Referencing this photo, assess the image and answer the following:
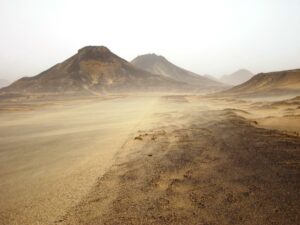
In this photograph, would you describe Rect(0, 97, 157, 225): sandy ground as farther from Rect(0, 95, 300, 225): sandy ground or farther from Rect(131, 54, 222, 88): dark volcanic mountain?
Rect(131, 54, 222, 88): dark volcanic mountain

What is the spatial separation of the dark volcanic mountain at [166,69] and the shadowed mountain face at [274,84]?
88.3 m

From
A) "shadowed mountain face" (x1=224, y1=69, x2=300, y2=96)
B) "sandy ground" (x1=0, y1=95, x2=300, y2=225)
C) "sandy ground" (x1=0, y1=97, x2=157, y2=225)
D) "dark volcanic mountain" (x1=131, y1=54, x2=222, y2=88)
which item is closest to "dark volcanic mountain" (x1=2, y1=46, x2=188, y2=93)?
"shadowed mountain face" (x1=224, y1=69, x2=300, y2=96)

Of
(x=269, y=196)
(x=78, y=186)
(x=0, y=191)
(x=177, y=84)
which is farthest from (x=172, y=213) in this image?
(x=177, y=84)

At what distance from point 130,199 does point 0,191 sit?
2432 millimetres

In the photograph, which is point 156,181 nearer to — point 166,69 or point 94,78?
point 94,78

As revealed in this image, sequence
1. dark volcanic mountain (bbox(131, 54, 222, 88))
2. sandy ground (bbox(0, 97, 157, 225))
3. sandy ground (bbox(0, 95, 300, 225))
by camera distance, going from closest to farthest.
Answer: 1. sandy ground (bbox(0, 95, 300, 225))
2. sandy ground (bbox(0, 97, 157, 225))
3. dark volcanic mountain (bbox(131, 54, 222, 88))

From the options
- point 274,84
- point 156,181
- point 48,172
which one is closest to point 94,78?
point 274,84

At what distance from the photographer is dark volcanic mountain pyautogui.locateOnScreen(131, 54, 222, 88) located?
145 metres

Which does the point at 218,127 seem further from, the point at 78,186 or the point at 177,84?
the point at 177,84

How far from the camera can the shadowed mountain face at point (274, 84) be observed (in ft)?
129

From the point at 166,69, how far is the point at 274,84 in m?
114

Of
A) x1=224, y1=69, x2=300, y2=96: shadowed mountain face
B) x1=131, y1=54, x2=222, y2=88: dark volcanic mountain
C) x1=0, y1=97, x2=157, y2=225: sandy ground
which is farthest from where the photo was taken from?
x1=131, y1=54, x2=222, y2=88: dark volcanic mountain

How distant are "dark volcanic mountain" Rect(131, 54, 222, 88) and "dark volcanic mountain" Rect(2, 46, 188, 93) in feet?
146

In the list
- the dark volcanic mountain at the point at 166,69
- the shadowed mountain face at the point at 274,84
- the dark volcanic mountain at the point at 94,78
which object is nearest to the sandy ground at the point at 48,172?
the shadowed mountain face at the point at 274,84
